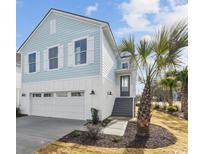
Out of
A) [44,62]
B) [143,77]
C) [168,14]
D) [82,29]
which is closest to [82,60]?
[82,29]

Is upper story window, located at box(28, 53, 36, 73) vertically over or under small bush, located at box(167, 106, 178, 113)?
over

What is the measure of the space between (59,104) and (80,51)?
3.38m

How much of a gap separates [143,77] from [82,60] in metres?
4.17

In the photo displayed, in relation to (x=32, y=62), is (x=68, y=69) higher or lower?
lower

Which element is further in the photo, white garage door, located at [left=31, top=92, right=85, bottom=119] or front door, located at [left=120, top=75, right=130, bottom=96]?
front door, located at [left=120, top=75, right=130, bottom=96]

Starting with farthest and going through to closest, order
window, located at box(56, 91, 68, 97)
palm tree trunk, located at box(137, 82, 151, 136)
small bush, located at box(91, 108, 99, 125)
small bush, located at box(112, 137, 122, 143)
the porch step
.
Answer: the porch step → window, located at box(56, 91, 68, 97) → small bush, located at box(91, 108, 99, 125) → palm tree trunk, located at box(137, 82, 151, 136) → small bush, located at box(112, 137, 122, 143)

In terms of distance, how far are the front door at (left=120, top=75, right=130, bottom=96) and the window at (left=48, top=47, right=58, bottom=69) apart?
5.22 metres

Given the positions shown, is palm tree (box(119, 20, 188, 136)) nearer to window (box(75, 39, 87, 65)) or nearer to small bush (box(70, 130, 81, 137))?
small bush (box(70, 130, 81, 137))

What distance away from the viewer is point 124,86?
1304 cm

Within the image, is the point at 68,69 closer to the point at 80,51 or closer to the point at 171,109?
the point at 80,51

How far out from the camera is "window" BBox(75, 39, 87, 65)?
29.5 feet

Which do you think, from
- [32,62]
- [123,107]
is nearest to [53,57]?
[32,62]

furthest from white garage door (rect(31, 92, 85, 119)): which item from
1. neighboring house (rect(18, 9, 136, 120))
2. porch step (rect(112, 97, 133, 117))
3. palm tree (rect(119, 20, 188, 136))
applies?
palm tree (rect(119, 20, 188, 136))
